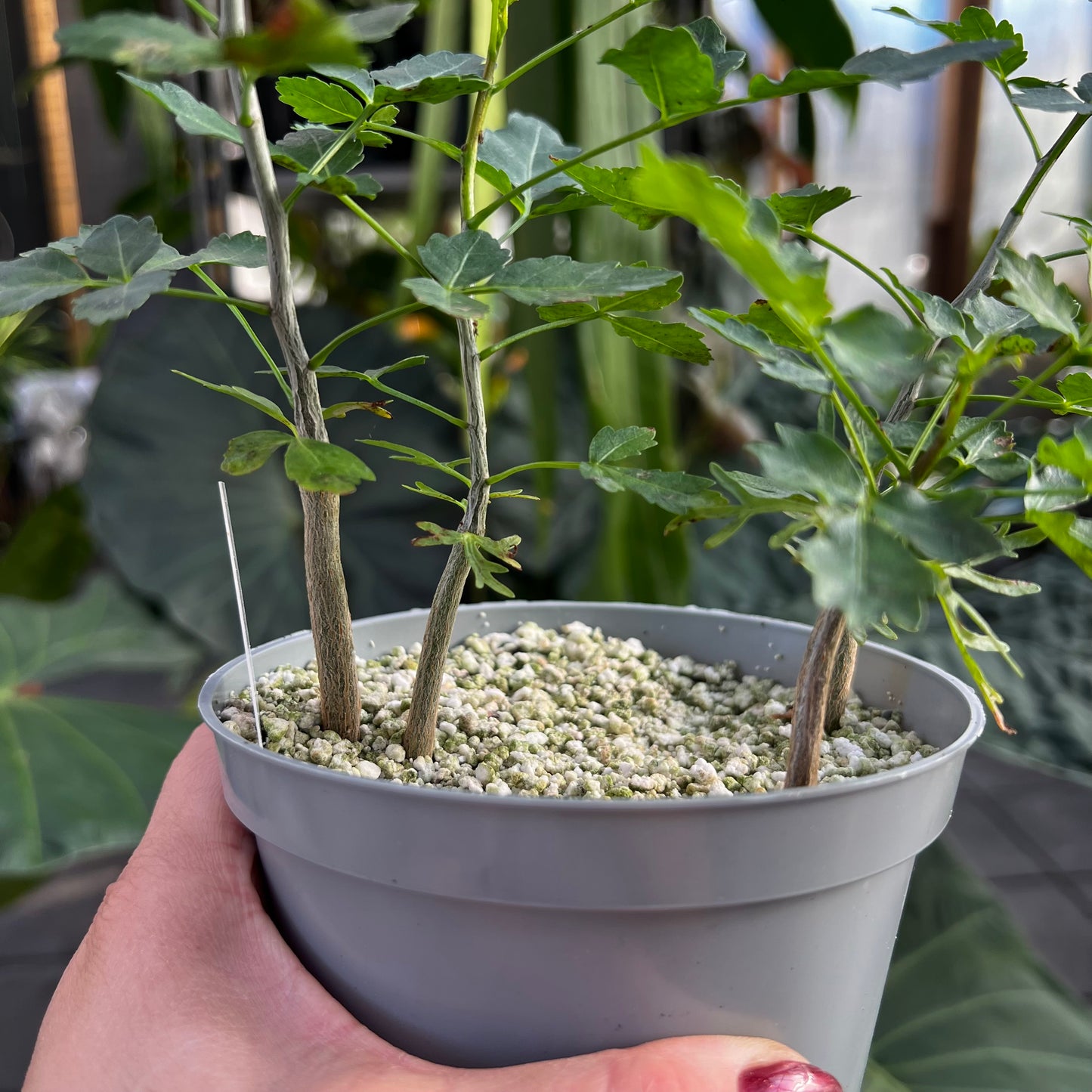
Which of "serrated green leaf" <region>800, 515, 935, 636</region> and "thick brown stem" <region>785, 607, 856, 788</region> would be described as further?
"thick brown stem" <region>785, 607, 856, 788</region>

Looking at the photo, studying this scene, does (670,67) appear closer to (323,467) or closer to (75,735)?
(323,467)

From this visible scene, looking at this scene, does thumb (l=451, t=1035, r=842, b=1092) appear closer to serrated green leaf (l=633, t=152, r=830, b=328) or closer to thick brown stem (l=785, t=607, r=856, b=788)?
thick brown stem (l=785, t=607, r=856, b=788)

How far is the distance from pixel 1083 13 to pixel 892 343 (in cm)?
231

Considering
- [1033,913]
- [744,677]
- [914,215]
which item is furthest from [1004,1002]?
[914,215]

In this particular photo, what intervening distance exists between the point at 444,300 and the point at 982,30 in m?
0.24

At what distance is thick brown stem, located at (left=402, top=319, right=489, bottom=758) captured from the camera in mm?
357

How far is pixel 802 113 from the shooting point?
1314 mm

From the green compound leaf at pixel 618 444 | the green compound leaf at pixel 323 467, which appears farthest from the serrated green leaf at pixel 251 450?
the green compound leaf at pixel 618 444

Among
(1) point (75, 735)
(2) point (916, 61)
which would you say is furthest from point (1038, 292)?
(1) point (75, 735)

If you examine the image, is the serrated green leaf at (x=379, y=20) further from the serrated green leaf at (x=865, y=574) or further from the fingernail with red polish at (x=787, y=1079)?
the fingernail with red polish at (x=787, y=1079)

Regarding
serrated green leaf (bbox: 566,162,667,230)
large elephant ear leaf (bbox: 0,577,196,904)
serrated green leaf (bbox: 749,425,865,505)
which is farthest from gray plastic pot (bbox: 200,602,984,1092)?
large elephant ear leaf (bbox: 0,577,196,904)

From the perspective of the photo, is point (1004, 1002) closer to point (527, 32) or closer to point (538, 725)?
point (538, 725)

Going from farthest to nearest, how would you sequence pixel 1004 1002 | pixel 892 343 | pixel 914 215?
pixel 914 215, pixel 1004 1002, pixel 892 343

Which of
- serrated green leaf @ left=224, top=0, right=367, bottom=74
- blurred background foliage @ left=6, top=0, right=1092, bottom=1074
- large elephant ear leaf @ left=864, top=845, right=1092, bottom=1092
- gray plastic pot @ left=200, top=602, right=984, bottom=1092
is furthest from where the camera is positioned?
blurred background foliage @ left=6, top=0, right=1092, bottom=1074
